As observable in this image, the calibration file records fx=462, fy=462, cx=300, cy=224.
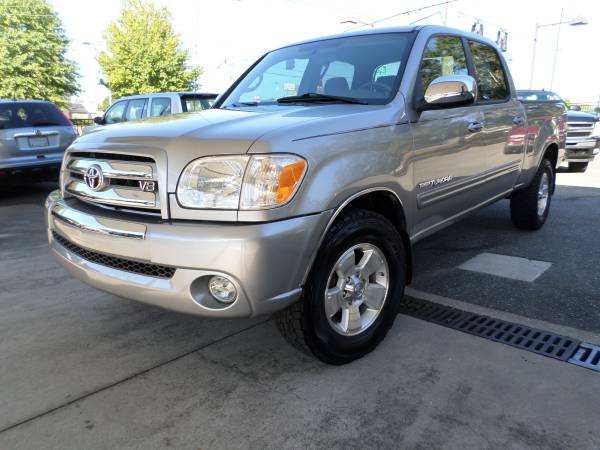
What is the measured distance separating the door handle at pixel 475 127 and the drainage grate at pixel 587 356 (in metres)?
1.59

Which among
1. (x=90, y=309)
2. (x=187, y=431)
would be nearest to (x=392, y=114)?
(x=187, y=431)

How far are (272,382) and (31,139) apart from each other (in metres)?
6.92

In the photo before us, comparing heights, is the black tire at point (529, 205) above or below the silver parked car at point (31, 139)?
below

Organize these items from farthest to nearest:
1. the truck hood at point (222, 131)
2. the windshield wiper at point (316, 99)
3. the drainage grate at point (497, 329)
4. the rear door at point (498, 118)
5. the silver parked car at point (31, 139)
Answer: the silver parked car at point (31, 139), the rear door at point (498, 118), the windshield wiper at point (316, 99), the drainage grate at point (497, 329), the truck hood at point (222, 131)

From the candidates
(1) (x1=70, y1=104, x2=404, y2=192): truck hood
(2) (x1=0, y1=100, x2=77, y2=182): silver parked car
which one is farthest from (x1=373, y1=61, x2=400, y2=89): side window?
(2) (x1=0, y1=100, x2=77, y2=182): silver parked car

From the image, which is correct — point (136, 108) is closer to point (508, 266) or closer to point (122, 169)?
point (122, 169)

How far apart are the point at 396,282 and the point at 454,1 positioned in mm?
17966

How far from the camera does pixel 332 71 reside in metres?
3.23

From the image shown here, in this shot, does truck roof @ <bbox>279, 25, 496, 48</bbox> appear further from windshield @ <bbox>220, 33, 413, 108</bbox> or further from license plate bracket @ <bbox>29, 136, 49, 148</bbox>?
license plate bracket @ <bbox>29, 136, 49, 148</bbox>

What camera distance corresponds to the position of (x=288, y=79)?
3.40 metres

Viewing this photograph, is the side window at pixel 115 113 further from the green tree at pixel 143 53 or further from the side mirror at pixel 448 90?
the green tree at pixel 143 53

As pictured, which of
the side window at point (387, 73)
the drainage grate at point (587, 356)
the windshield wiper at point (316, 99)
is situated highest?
the side window at point (387, 73)

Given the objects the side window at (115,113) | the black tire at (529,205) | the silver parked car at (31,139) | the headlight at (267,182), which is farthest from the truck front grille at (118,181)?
the side window at (115,113)

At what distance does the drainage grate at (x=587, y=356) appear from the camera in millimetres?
2463
